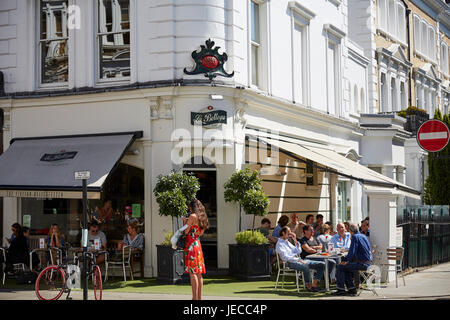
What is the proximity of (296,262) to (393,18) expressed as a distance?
23951mm

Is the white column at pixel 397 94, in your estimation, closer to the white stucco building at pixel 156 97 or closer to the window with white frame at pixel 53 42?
the white stucco building at pixel 156 97

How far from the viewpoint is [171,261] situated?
1670 cm

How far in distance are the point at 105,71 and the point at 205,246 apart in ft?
17.6

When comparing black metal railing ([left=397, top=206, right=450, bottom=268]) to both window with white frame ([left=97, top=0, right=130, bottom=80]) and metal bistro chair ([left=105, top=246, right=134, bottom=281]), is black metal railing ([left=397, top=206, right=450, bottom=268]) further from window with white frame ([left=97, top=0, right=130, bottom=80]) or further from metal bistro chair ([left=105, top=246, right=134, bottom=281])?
window with white frame ([left=97, top=0, right=130, bottom=80])

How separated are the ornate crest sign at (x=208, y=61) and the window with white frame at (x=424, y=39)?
25267 millimetres

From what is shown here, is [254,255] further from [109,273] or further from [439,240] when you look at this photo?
[439,240]

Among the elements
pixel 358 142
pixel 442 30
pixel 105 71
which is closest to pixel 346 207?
pixel 358 142

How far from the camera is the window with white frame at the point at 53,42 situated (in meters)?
19.7

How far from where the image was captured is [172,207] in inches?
664

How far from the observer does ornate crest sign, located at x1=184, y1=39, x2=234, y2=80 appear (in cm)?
1795

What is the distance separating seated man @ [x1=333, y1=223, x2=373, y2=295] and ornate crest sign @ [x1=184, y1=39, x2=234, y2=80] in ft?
18.3

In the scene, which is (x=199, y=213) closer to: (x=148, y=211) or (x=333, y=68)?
(x=148, y=211)

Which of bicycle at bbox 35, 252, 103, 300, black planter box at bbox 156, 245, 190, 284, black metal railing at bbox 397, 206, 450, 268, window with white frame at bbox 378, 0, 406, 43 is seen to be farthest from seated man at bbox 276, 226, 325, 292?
window with white frame at bbox 378, 0, 406, 43

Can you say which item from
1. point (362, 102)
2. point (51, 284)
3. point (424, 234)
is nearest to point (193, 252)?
point (51, 284)
